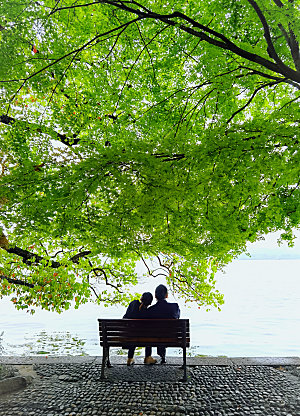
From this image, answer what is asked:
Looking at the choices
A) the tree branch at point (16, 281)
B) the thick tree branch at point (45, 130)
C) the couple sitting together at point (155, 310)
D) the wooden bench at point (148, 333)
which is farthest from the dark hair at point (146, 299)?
the thick tree branch at point (45, 130)

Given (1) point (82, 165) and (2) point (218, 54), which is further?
(2) point (218, 54)

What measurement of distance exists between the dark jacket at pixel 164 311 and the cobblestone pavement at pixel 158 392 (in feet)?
3.45

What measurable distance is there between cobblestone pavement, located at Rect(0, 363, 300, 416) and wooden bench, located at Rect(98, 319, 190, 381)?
0.49 metres

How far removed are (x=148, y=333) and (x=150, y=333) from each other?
0.04 meters

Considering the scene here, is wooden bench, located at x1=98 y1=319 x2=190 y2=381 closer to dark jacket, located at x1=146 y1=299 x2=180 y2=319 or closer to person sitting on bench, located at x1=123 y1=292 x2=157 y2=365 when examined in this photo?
dark jacket, located at x1=146 y1=299 x2=180 y2=319

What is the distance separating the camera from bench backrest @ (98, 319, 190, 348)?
5977 mm

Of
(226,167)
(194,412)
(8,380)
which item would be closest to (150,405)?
(194,412)

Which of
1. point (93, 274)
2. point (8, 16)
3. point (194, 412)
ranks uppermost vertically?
point (8, 16)

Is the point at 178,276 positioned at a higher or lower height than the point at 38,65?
lower

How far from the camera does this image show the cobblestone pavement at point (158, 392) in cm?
466

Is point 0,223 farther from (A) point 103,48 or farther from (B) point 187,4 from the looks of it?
(B) point 187,4

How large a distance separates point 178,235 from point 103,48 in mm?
4478

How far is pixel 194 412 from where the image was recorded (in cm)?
459

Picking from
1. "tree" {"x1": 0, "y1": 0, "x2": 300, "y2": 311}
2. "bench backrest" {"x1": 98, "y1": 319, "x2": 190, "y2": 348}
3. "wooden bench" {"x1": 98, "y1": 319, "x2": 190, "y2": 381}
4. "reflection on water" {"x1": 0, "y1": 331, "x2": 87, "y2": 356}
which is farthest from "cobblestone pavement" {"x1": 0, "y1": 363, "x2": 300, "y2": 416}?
"reflection on water" {"x1": 0, "y1": 331, "x2": 87, "y2": 356}
